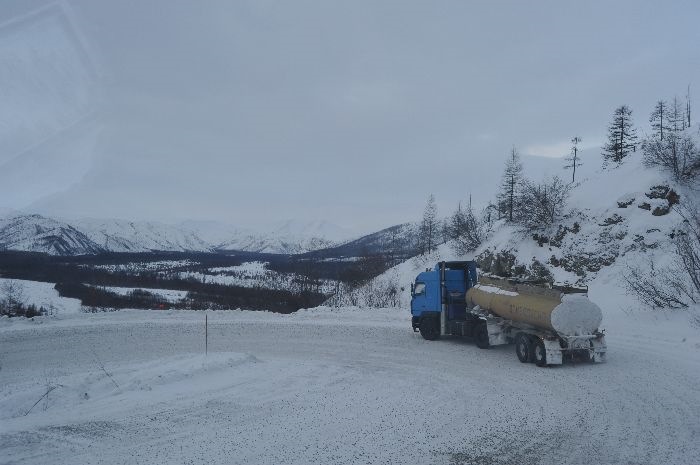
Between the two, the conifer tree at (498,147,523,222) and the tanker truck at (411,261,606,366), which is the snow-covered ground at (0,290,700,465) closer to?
the tanker truck at (411,261,606,366)

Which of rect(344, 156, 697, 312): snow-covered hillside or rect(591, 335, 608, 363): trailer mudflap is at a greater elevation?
rect(344, 156, 697, 312): snow-covered hillside

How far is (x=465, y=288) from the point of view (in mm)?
18609

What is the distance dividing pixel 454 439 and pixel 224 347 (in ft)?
38.2

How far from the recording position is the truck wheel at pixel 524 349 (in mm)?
13898

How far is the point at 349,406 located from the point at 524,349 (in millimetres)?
7019

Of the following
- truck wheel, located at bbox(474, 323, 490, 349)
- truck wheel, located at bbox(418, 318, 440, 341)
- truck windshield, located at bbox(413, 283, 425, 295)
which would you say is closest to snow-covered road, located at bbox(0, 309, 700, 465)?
truck wheel, located at bbox(474, 323, 490, 349)

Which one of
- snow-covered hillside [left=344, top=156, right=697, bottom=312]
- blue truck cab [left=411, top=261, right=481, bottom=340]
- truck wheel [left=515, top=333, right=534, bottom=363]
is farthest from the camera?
snow-covered hillside [left=344, top=156, right=697, bottom=312]

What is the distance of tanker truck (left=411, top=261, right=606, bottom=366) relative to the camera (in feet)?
43.6

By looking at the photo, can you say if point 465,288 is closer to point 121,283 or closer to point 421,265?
point 421,265

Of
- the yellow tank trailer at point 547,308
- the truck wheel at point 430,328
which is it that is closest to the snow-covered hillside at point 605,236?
the truck wheel at point 430,328

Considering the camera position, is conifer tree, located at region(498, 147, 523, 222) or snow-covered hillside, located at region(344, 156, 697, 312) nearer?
snow-covered hillside, located at region(344, 156, 697, 312)

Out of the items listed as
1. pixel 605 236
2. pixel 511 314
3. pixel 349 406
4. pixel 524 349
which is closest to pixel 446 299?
pixel 511 314

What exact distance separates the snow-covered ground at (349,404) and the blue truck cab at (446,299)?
2.86 feet

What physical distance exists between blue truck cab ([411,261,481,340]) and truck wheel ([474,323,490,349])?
92 cm
